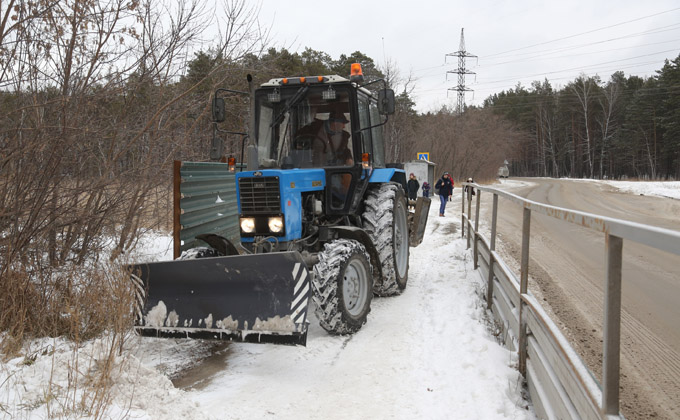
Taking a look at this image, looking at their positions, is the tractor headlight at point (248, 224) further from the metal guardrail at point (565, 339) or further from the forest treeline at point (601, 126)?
the forest treeline at point (601, 126)

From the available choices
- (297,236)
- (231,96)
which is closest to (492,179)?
(231,96)

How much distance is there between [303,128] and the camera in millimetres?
5590

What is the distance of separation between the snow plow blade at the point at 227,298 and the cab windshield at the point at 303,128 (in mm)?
1819

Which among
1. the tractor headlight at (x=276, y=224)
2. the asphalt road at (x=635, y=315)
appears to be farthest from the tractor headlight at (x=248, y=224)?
the asphalt road at (x=635, y=315)

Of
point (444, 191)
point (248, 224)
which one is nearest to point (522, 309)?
point (248, 224)

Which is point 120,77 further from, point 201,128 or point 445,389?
point 445,389

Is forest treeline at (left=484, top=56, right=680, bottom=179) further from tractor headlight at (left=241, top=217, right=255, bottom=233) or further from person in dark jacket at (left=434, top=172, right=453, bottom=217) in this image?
tractor headlight at (left=241, top=217, right=255, bottom=233)

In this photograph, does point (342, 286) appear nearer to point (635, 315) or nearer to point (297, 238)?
point (297, 238)

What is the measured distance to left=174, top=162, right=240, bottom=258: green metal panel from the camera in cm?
619

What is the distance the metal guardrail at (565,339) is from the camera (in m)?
1.80

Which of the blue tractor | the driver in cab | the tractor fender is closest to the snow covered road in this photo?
the blue tractor

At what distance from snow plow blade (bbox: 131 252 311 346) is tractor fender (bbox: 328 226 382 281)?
4.09ft

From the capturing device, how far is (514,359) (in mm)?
3732

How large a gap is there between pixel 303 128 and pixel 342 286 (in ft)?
6.75
